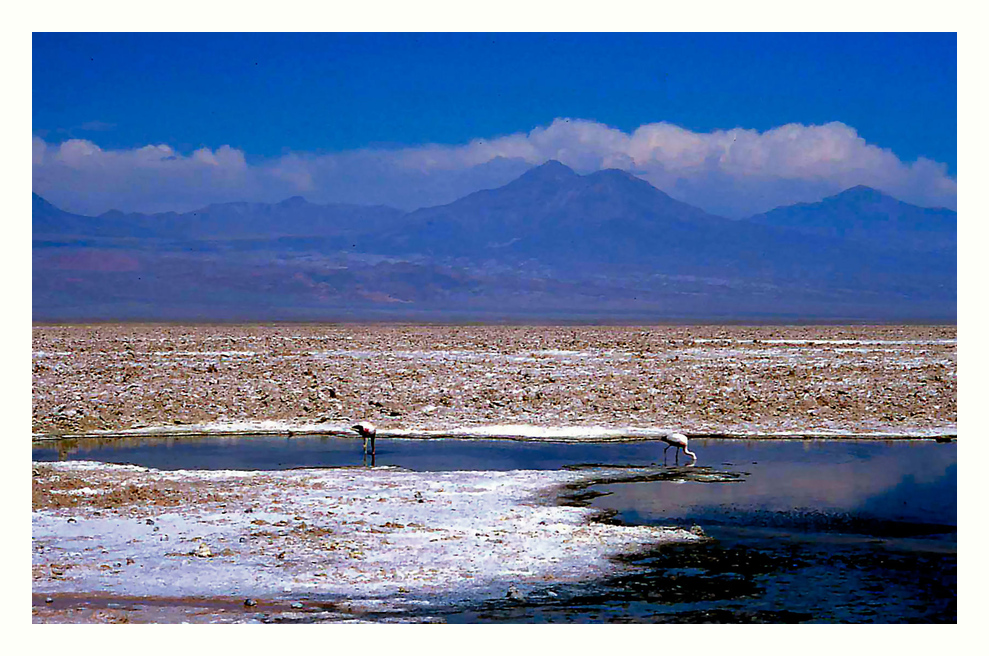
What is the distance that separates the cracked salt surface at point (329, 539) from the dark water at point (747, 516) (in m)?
0.71

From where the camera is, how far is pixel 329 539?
13.0 m

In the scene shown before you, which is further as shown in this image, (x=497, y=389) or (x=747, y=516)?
(x=497, y=389)

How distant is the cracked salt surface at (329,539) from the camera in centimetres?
1105

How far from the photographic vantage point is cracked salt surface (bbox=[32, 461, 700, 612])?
435 inches

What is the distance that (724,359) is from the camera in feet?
129

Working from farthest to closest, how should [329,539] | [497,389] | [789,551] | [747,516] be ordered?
[497,389]
[747,516]
[329,539]
[789,551]

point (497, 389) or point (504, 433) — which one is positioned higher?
point (497, 389)

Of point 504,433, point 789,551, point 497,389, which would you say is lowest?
point 789,551

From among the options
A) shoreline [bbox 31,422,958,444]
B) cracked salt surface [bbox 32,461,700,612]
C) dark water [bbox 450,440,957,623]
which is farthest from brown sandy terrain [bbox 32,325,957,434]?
cracked salt surface [bbox 32,461,700,612]

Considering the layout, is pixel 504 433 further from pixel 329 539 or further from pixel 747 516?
pixel 329 539

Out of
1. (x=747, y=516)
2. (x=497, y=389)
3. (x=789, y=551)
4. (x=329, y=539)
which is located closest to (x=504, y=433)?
(x=497, y=389)

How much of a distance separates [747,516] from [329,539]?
5.51 metres

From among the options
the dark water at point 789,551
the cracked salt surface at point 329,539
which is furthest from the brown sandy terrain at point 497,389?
the cracked salt surface at point 329,539

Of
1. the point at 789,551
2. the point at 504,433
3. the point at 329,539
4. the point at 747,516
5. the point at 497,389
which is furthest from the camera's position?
the point at 497,389
